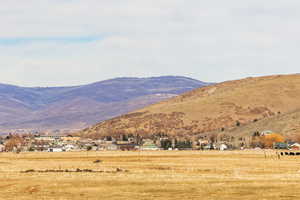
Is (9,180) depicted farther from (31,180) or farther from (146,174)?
(146,174)

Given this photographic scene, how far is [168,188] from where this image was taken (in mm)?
67500

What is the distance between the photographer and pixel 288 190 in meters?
64.9

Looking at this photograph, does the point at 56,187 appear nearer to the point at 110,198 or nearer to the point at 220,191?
the point at 110,198

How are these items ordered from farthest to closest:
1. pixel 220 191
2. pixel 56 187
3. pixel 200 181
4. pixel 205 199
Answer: pixel 200 181 → pixel 56 187 → pixel 220 191 → pixel 205 199

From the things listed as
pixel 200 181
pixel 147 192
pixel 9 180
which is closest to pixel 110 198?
pixel 147 192

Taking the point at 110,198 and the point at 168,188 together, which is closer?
the point at 110,198

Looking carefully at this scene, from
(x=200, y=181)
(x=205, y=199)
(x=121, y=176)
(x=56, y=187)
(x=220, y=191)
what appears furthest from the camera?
(x=121, y=176)

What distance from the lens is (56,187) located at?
6931cm

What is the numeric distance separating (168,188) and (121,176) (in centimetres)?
1486

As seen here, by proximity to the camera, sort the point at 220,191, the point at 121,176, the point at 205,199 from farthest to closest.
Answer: the point at 121,176 < the point at 220,191 < the point at 205,199

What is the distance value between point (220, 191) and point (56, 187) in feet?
50.9

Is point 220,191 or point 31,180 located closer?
point 220,191

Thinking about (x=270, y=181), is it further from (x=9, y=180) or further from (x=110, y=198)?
(x=9, y=180)

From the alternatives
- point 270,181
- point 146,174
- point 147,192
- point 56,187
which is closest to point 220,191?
point 147,192
